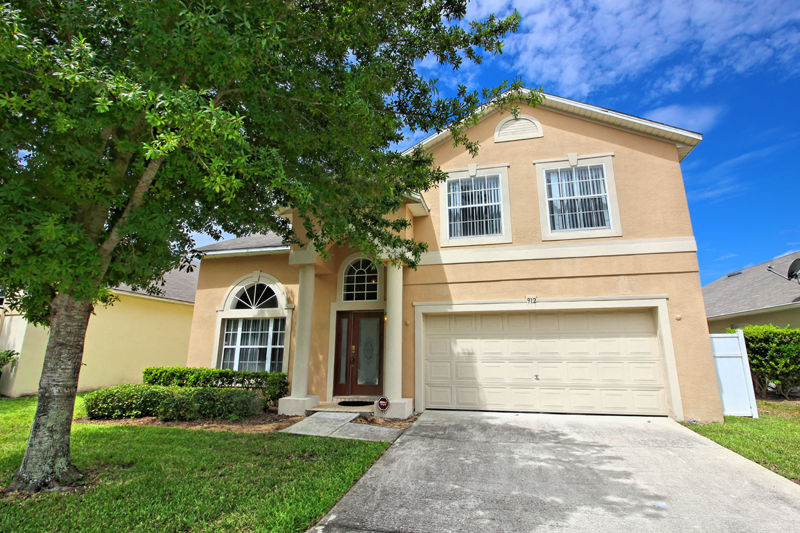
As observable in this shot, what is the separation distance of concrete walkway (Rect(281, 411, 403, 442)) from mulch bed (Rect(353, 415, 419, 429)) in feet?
0.63

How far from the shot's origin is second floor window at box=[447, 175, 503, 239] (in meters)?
10.3

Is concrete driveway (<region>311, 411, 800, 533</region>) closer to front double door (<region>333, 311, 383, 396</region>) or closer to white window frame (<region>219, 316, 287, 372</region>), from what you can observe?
front double door (<region>333, 311, 383, 396</region>)

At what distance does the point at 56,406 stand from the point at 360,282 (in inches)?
278

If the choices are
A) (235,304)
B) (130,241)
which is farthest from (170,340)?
(130,241)

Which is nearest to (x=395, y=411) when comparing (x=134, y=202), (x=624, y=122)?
(x=134, y=202)

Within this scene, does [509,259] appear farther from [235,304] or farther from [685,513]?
[235,304]

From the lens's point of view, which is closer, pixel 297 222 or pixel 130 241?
pixel 130 241

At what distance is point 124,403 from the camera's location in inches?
350


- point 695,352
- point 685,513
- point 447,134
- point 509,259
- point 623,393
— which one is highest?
point 447,134

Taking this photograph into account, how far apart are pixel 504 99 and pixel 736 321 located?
1449cm

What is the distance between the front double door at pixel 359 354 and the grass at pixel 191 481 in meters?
3.36

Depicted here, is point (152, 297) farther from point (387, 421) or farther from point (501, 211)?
point (501, 211)

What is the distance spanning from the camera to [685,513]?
4164 mm

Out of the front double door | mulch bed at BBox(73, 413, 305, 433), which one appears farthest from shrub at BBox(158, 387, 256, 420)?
the front double door
